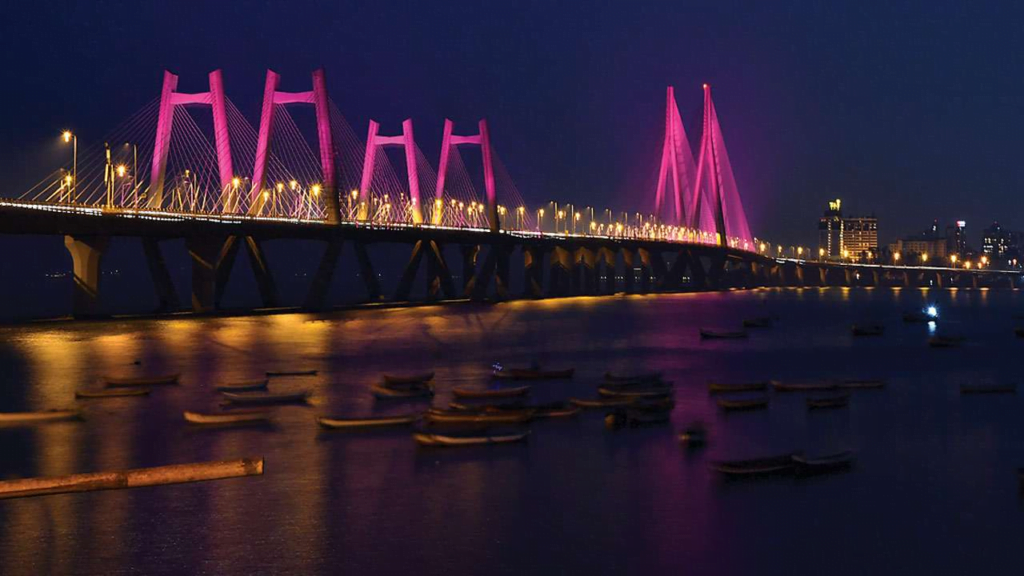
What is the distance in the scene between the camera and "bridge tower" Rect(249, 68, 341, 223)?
72375 millimetres

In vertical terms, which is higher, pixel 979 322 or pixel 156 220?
pixel 156 220

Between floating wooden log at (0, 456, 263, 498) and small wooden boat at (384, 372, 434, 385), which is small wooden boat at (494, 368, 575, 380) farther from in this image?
floating wooden log at (0, 456, 263, 498)

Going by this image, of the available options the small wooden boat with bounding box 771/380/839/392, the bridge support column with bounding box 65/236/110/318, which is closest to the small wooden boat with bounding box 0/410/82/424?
the small wooden boat with bounding box 771/380/839/392

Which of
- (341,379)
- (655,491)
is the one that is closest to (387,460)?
(655,491)

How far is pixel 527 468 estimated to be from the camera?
1065 inches

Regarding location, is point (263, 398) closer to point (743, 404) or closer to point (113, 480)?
point (113, 480)

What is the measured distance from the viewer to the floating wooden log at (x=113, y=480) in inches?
888

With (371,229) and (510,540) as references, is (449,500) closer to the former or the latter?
(510,540)

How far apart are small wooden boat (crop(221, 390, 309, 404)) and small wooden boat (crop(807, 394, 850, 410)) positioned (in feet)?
59.2

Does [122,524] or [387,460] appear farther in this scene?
[387,460]

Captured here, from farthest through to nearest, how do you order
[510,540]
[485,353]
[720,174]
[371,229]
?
[720,174] < [371,229] < [485,353] < [510,540]

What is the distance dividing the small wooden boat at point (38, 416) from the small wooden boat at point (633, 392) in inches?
687

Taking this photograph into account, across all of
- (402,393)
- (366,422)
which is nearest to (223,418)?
(366,422)

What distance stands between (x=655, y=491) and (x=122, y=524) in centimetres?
1165
